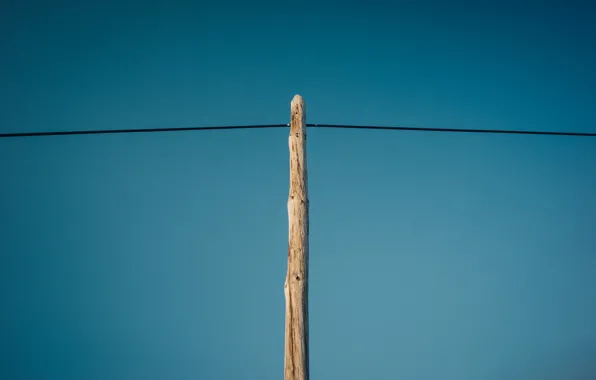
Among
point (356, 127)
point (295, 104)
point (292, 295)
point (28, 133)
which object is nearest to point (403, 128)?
point (356, 127)

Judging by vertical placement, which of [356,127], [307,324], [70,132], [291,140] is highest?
[356,127]

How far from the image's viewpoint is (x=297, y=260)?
4.99m

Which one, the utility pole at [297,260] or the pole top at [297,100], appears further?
the pole top at [297,100]

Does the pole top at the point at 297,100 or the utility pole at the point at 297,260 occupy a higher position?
the pole top at the point at 297,100

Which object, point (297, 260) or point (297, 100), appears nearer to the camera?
point (297, 260)

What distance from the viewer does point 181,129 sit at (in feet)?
22.3

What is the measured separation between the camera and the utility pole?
4.60m

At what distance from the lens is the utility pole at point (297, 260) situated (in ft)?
15.1

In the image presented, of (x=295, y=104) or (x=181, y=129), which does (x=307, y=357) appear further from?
(x=181, y=129)

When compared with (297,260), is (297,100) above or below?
above

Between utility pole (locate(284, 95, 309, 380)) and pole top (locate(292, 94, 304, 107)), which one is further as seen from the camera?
pole top (locate(292, 94, 304, 107))

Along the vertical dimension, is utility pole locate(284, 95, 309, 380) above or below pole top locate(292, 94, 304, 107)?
below

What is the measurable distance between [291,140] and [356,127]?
2.03 metres

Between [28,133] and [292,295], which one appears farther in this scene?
[28,133]
